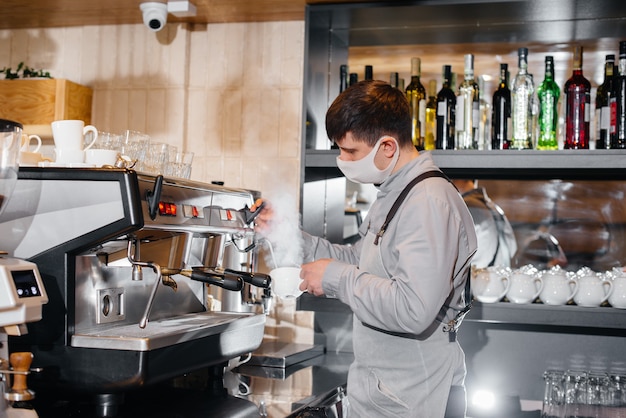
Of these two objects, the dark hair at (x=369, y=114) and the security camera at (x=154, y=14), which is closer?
the dark hair at (x=369, y=114)

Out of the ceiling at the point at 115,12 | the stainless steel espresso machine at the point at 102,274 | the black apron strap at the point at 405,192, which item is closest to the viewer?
the stainless steel espresso machine at the point at 102,274

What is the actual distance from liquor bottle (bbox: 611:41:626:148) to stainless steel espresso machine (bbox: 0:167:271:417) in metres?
1.23

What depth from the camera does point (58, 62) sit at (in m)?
3.12

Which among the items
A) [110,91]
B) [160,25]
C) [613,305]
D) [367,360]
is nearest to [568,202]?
[613,305]

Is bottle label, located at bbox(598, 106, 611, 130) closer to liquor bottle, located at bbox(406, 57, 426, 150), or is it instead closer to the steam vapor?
liquor bottle, located at bbox(406, 57, 426, 150)

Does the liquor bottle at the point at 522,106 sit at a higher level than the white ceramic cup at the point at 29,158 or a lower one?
higher

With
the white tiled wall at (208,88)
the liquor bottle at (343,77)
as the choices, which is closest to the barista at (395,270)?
the liquor bottle at (343,77)

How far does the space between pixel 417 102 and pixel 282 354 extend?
96cm

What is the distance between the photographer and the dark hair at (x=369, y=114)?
67.9 inches

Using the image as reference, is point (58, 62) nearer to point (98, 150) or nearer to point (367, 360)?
point (98, 150)

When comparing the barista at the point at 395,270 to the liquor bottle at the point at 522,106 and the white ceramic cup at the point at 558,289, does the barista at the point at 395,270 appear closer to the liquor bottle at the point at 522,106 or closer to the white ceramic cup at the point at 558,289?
the white ceramic cup at the point at 558,289

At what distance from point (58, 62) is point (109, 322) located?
68.2 inches

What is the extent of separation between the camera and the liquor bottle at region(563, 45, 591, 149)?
2.44 m

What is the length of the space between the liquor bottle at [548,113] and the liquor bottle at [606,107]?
13 centimetres
